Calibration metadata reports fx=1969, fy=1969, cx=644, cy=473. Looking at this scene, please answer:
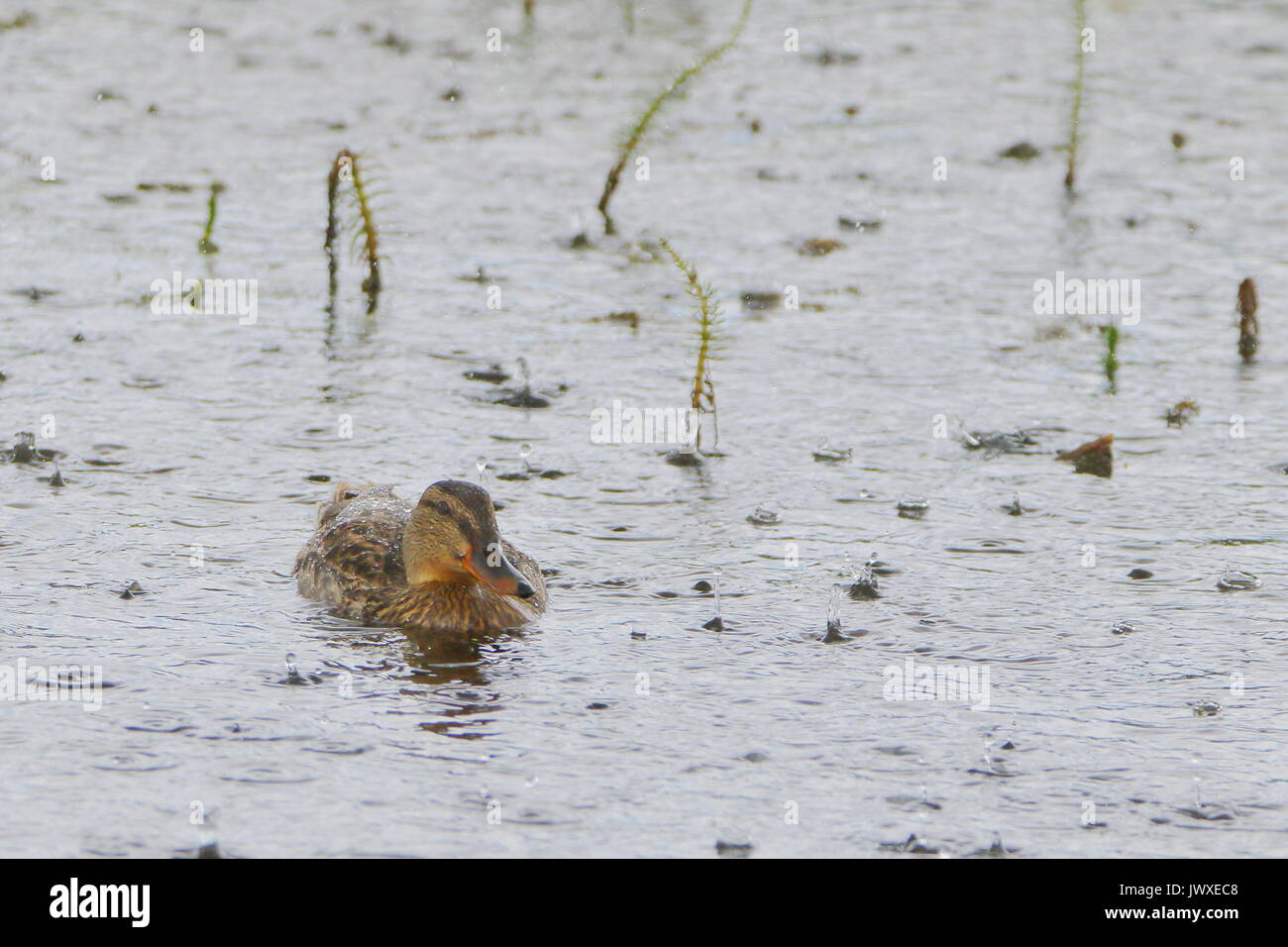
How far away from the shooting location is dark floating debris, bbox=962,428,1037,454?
11383 mm

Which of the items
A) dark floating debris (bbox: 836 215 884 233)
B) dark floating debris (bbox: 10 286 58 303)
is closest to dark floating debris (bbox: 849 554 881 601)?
dark floating debris (bbox: 10 286 58 303)

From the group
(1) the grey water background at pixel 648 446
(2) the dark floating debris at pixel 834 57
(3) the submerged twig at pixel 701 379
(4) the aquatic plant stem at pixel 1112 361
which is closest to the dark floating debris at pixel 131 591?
(1) the grey water background at pixel 648 446

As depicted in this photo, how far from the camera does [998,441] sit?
37.5 feet

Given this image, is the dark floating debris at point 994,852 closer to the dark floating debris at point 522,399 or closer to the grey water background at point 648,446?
the grey water background at point 648,446

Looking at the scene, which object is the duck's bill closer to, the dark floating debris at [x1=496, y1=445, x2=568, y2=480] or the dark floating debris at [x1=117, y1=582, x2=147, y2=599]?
the dark floating debris at [x1=117, y1=582, x2=147, y2=599]

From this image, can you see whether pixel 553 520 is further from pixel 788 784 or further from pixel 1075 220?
pixel 1075 220

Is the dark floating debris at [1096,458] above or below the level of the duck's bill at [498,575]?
above

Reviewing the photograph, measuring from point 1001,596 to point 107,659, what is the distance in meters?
4.03

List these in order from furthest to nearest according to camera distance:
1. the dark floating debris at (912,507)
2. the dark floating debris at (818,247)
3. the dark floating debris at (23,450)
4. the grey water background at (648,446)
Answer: the dark floating debris at (818,247)
the dark floating debris at (23,450)
the dark floating debris at (912,507)
the grey water background at (648,446)

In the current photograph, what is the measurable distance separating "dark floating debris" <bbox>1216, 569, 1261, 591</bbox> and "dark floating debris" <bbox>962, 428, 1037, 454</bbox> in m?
2.21

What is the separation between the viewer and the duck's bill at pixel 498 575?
8.56m

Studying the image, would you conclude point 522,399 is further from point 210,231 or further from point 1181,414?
point 1181,414
